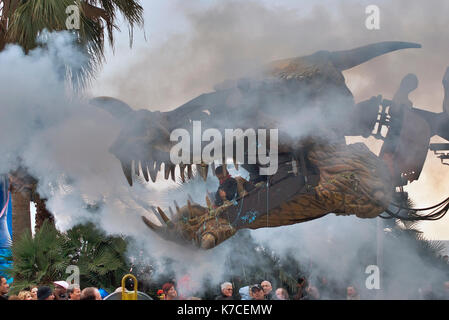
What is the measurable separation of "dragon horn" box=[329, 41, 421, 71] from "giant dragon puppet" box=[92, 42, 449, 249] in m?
0.01

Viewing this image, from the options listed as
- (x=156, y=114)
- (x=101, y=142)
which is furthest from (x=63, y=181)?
(x=156, y=114)

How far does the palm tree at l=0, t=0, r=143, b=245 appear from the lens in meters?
9.30

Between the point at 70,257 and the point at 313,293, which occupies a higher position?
the point at 70,257

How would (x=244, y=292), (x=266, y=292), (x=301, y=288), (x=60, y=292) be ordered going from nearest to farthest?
(x=60, y=292), (x=266, y=292), (x=244, y=292), (x=301, y=288)

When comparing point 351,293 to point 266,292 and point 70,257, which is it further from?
point 70,257

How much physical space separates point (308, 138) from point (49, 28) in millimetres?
4360

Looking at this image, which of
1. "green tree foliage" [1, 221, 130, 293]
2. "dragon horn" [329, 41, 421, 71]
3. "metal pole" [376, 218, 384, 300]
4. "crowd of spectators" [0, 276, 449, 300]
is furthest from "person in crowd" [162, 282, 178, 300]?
"dragon horn" [329, 41, 421, 71]

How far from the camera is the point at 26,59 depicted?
8938 millimetres

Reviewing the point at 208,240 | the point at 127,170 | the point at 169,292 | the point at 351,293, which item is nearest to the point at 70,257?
the point at 127,170

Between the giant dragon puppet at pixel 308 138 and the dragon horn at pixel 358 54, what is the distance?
1 cm

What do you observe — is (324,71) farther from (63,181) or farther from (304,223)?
(63,181)

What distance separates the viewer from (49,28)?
931 cm

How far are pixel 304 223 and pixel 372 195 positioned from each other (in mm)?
1256

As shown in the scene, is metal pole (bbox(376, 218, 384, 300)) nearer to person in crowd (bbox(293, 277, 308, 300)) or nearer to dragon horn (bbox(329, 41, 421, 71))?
person in crowd (bbox(293, 277, 308, 300))
